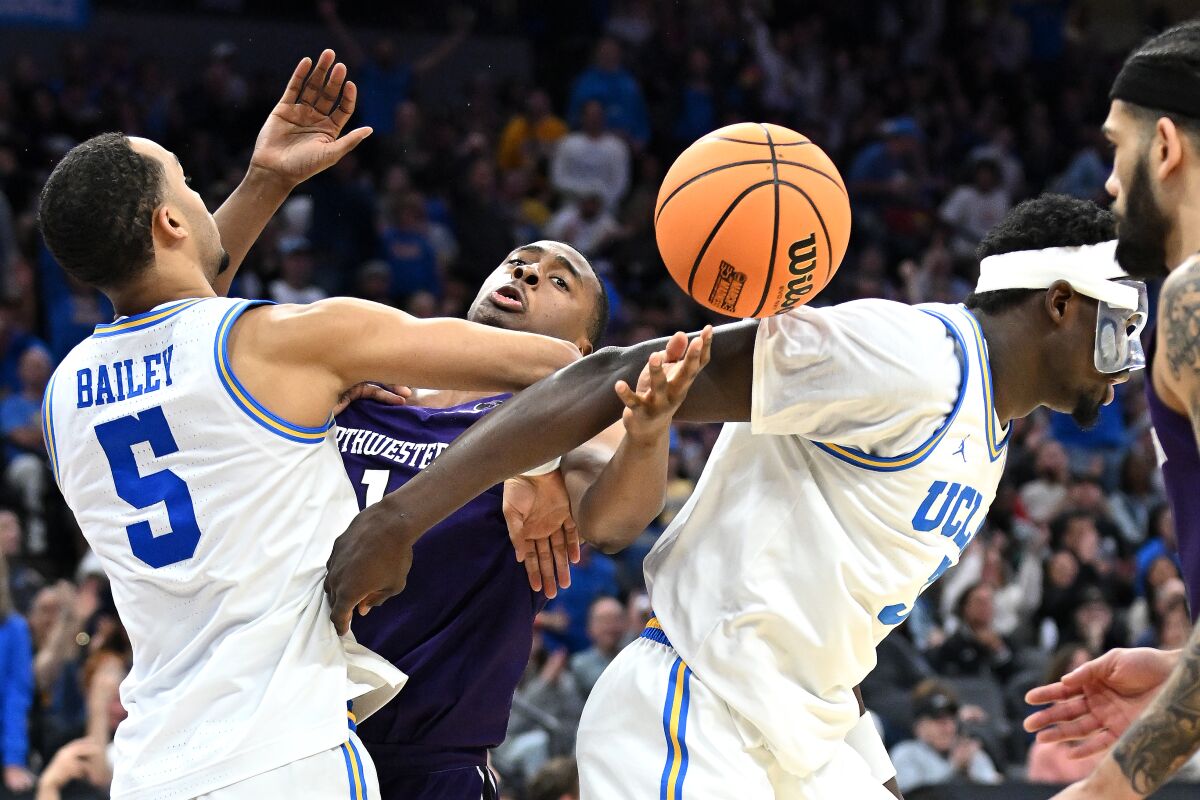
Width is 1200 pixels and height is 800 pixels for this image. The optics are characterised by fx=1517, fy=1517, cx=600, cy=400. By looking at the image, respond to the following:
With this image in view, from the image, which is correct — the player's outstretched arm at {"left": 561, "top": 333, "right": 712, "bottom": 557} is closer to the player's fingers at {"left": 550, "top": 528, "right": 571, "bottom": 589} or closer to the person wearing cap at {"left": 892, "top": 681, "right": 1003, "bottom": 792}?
the player's fingers at {"left": 550, "top": 528, "right": 571, "bottom": 589}

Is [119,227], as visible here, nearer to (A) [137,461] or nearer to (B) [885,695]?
(A) [137,461]

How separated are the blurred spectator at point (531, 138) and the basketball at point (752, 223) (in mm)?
10187

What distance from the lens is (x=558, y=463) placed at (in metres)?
3.72

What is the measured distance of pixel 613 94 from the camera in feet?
46.2

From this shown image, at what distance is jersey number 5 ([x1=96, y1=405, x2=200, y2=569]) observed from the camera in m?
3.12

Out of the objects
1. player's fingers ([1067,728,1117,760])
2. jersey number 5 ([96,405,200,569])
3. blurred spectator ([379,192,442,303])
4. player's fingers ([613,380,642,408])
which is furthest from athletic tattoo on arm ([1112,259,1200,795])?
blurred spectator ([379,192,442,303])

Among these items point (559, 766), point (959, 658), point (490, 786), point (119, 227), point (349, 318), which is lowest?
point (959, 658)

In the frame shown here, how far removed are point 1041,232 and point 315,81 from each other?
208cm

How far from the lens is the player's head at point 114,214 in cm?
319

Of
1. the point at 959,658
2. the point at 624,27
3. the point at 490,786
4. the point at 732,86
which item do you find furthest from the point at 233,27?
the point at 490,786

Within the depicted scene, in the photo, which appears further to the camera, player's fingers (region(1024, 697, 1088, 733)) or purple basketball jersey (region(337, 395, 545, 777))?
purple basketball jersey (region(337, 395, 545, 777))

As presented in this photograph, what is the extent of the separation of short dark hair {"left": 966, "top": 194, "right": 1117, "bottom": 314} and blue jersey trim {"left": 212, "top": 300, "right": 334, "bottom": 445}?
163 cm

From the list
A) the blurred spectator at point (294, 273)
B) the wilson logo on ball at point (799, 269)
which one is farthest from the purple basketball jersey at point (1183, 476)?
the blurred spectator at point (294, 273)

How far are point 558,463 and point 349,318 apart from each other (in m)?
0.77
